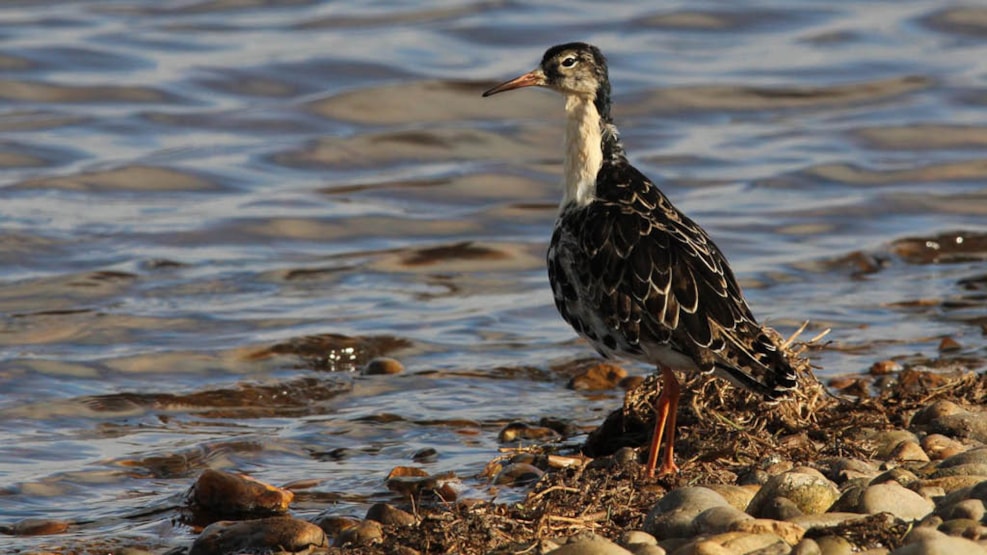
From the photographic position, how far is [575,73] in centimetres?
852

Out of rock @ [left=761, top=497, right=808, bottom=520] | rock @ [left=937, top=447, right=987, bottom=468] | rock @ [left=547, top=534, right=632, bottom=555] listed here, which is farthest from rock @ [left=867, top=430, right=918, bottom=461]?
rock @ [left=547, top=534, right=632, bottom=555]

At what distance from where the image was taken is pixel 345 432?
955 cm

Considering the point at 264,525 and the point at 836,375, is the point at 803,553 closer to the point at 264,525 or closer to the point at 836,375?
the point at 264,525

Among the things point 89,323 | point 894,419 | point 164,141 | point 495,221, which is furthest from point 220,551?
point 164,141

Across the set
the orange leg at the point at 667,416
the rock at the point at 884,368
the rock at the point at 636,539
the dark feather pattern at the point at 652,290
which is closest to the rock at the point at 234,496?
the dark feather pattern at the point at 652,290

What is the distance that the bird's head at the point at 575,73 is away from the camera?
852cm

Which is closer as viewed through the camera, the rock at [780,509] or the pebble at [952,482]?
the rock at [780,509]

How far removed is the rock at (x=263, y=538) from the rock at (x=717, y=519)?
1751 mm

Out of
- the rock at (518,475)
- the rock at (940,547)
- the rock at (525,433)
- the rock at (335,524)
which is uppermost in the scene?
the rock at (940,547)

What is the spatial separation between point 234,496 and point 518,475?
144 cm

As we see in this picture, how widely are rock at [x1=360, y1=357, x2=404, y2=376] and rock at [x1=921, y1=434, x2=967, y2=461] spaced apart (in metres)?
4.07

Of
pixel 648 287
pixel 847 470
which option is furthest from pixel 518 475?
pixel 847 470

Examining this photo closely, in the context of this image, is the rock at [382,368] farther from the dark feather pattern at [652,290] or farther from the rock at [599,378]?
the dark feather pattern at [652,290]

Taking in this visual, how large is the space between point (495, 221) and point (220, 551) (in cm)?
800
